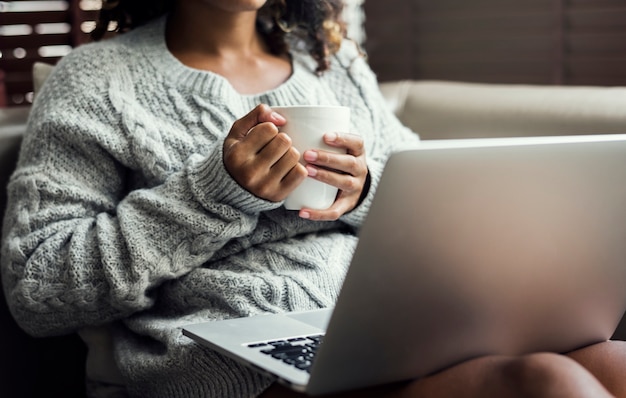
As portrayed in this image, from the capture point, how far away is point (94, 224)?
117 centimetres

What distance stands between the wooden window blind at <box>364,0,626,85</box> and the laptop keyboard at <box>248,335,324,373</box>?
1.27 metres

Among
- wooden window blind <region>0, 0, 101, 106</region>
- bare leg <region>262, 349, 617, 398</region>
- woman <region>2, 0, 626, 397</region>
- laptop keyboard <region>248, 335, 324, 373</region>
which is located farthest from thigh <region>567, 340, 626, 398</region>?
wooden window blind <region>0, 0, 101, 106</region>

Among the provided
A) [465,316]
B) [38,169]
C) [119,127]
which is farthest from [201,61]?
[465,316]

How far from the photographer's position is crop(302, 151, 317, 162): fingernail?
39.1 inches

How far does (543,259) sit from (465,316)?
0.30ft

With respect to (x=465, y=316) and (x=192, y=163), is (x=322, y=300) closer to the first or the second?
(x=192, y=163)

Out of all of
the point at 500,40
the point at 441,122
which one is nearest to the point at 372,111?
the point at 441,122

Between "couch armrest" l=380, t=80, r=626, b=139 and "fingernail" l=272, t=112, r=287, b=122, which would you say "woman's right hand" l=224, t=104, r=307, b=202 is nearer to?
"fingernail" l=272, t=112, r=287, b=122

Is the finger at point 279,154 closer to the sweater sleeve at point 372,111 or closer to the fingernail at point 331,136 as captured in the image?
the fingernail at point 331,136

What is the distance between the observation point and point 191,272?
1.15m

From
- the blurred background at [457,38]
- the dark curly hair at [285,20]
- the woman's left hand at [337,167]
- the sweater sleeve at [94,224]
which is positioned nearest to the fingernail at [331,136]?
the woman's left hand at [337,167]

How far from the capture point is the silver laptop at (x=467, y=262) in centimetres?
74

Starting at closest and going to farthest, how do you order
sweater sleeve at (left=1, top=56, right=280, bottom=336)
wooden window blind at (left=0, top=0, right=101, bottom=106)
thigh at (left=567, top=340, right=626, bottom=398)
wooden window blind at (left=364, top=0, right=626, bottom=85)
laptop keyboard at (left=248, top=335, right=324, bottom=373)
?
laptop keyboard at (left=248, top=335, right=324, bottom=373)
thigh at (left=567, top=340, right=626, bottom=398)
sweater sleeve at (left=1, top=56, right=280, bottom=336)
wooden window blind at (left=364, top=0, right=626, bottom=85)
wooden window blind at (left=0, top=0, right=101, bottom=106)

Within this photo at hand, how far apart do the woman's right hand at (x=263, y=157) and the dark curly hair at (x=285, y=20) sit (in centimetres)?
45
